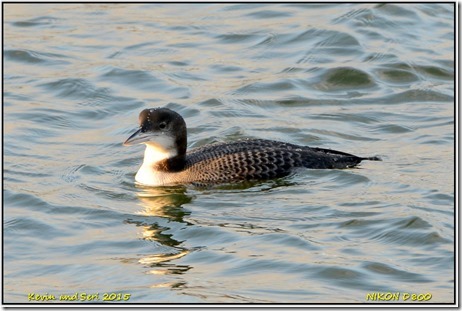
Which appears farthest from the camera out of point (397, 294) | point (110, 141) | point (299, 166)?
point (110, 141)

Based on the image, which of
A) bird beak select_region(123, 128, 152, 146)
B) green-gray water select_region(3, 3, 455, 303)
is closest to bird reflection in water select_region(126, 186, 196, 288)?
green-gray water select_region(3, 3, 455, 303)

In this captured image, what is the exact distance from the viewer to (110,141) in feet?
46.0

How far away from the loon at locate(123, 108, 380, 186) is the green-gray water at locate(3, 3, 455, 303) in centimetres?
15

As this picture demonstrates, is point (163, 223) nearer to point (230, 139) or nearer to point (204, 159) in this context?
point (204, 159)

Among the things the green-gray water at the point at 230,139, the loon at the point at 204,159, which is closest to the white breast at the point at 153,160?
the loon at the point at 204,159

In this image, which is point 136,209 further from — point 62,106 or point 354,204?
point 62,106

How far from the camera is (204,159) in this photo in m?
12.6

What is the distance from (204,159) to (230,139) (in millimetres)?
1503

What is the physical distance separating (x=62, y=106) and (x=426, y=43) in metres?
5.11

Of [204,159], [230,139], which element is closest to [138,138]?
[204,159]

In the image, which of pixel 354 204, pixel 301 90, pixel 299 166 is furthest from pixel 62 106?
pixel 354 204

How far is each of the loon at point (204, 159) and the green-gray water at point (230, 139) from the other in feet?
0.49

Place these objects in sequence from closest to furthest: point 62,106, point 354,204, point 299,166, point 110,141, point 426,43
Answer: point 354,204, point 299,166, point 110,141, point 62,106, point 426,43

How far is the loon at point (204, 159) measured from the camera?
1234cm
